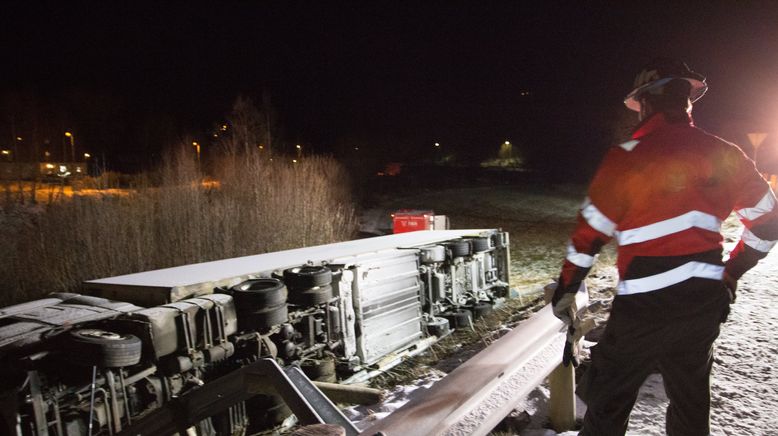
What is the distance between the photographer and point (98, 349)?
10.6 feet

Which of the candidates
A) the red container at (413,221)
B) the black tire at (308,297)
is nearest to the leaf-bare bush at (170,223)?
the red container at (413,221)

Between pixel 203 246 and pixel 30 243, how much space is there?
9.99 feet

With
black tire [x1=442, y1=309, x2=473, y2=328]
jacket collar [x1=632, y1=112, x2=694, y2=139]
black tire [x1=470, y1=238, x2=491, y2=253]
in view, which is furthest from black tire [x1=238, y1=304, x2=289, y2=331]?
black tire [x1=470, y1=238, x2=491, y2=253]

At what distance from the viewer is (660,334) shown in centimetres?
199

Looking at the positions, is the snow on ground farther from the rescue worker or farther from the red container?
the red container

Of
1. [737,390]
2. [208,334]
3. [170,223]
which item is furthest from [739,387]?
[170,223]

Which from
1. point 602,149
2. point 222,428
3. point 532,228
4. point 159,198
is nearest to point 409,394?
point 222,428

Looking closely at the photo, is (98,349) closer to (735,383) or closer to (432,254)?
(735,383)

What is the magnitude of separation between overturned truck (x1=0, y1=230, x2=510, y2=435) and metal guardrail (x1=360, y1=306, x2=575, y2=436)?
1273 mm

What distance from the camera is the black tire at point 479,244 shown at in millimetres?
8557

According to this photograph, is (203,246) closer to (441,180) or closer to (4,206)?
(4,206)

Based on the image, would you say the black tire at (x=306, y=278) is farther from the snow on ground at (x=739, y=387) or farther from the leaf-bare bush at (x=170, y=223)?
the leaf-bare bush at (x=170, y=223)

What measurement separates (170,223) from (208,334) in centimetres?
604

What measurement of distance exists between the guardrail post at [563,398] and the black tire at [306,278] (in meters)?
2.92
